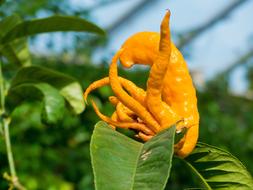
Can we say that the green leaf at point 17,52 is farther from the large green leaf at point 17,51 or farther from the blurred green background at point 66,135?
the blurred green background at point 66,135

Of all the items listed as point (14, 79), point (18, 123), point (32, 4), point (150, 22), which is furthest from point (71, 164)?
Result: point (150, 22)

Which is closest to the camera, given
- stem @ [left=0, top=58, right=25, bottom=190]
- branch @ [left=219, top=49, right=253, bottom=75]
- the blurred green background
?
stem @ [left=0, top=58, right=25, bottom=190]

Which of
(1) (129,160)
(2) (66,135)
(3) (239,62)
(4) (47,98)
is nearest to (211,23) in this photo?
(3) (239,62)

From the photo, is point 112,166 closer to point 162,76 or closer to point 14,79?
point 162,76

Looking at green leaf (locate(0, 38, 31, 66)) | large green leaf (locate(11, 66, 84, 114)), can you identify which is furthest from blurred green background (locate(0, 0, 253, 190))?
large green leaf (locate(11, 66, 84, 114))

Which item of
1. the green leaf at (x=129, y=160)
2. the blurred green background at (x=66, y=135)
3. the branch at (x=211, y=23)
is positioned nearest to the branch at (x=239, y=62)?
the branch at (x=211, y=23)

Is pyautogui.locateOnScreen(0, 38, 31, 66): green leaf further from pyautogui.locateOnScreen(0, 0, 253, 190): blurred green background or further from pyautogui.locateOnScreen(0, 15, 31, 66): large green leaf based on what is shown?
pyautogui.locateOnScreen(0, 0, 253, 190): blurred green background
